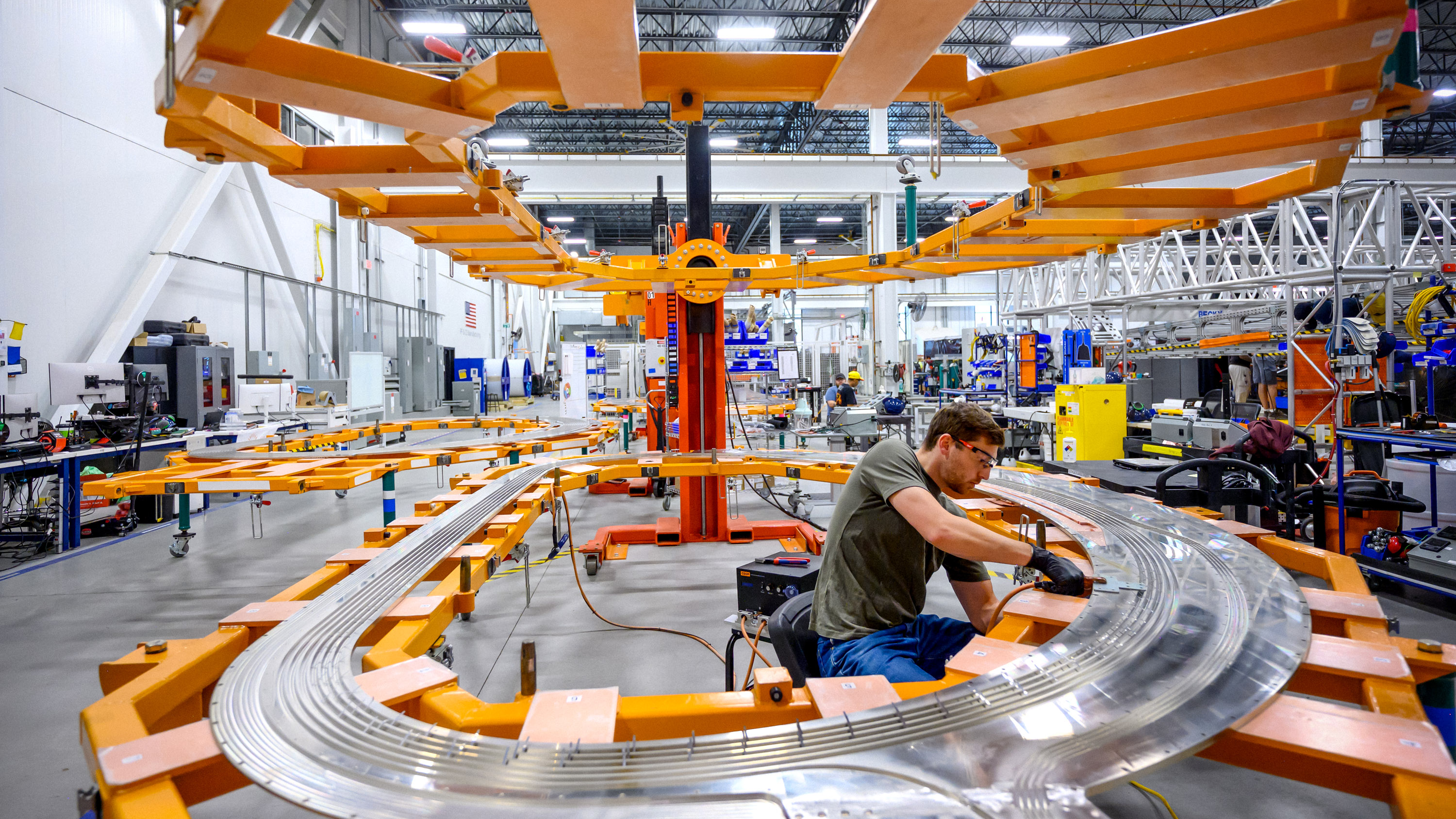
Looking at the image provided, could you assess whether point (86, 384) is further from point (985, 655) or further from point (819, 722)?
point (985, 655)

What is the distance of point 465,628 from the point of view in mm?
4137

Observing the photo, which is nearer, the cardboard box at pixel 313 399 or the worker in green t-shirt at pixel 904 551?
the worker in green t-shirt at pixel 904 551

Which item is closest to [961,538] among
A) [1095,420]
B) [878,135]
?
[1095,420]

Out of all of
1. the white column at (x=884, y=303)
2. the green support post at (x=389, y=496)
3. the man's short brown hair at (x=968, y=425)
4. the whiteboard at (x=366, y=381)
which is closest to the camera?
the man's short brown hair at (x=968, y=425)

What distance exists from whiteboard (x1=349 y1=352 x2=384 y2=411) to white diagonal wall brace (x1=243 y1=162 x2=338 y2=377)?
126 centimetres

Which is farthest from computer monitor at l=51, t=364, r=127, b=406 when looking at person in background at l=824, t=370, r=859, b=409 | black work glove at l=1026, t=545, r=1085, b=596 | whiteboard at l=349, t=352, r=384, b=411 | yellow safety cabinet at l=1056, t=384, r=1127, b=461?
yellow safety cabinet at l=1056, t=384, r=1127, b=461

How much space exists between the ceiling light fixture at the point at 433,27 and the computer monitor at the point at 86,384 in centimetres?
859

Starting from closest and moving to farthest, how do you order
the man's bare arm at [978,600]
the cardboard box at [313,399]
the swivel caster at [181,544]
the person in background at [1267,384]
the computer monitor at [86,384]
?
the man's bare arm at [978,600] < the swivel caster at [181,544] < the computer monitor at [86,384] < the person in background at [1267,384] < the cardboard box at [313,399]

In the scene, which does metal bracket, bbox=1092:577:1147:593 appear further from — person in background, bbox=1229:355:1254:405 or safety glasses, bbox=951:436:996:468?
person in background, bbox=1229:355:1254:405

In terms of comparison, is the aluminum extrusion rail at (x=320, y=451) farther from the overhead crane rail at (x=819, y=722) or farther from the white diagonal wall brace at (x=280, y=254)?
the white diagonal wall brace at (x=280, y=254)

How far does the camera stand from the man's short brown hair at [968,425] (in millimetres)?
2346

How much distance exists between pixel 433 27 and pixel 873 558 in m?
14.5

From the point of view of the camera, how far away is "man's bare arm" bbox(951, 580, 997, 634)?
253 centimetres

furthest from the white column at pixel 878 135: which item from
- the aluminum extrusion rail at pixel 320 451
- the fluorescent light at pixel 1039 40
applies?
the aluminum extrusion rail at pixel 320 451
